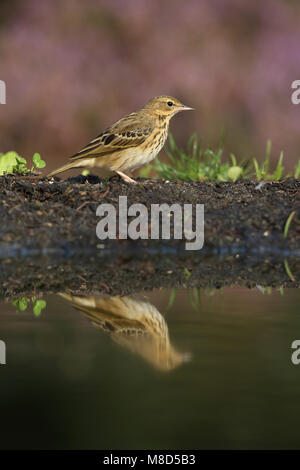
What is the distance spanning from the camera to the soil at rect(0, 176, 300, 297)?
19.9 feet

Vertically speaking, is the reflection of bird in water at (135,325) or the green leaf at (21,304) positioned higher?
the green leaf at (21,304)

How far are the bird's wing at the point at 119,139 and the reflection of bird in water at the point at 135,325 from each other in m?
3.57

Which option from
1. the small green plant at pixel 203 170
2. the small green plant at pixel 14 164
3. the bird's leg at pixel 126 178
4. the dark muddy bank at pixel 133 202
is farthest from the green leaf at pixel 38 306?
the small green plant at pixel 203 170

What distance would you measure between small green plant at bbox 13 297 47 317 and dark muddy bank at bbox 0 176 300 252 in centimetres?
152

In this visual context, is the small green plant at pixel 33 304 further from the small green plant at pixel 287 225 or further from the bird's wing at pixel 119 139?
the bird's wing at pixel 119 139

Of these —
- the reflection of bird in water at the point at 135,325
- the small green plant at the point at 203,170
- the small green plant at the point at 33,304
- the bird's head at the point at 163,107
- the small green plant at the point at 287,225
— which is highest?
the bird's head at the point at 163,107

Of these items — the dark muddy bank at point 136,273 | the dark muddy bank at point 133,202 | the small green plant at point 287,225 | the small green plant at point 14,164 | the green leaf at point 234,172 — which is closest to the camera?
the dark muddy bank at point 136,273

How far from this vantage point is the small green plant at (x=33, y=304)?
5.22 metres

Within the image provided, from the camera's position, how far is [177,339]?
174 inches

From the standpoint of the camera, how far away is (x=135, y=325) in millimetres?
4859

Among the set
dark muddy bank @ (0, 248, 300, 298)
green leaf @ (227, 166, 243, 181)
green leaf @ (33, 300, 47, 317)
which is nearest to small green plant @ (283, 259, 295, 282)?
dark muddy bank @ (0, 248, 300, 298)

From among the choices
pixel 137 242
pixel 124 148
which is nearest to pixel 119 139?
pixel 124 148

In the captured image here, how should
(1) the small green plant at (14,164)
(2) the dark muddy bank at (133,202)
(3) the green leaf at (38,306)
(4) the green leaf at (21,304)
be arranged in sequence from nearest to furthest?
1. (3) the green leaf at (38,306)
2. (4) the green leaf at (21,304)
3. (2) the dark muddy bank at (133,202)
4. (1) the small green plant at (14,164)

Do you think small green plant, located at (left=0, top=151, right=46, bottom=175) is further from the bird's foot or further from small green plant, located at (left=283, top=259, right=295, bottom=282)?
small green plant, located at (left=283, top=259, right=295, bottom=282)
